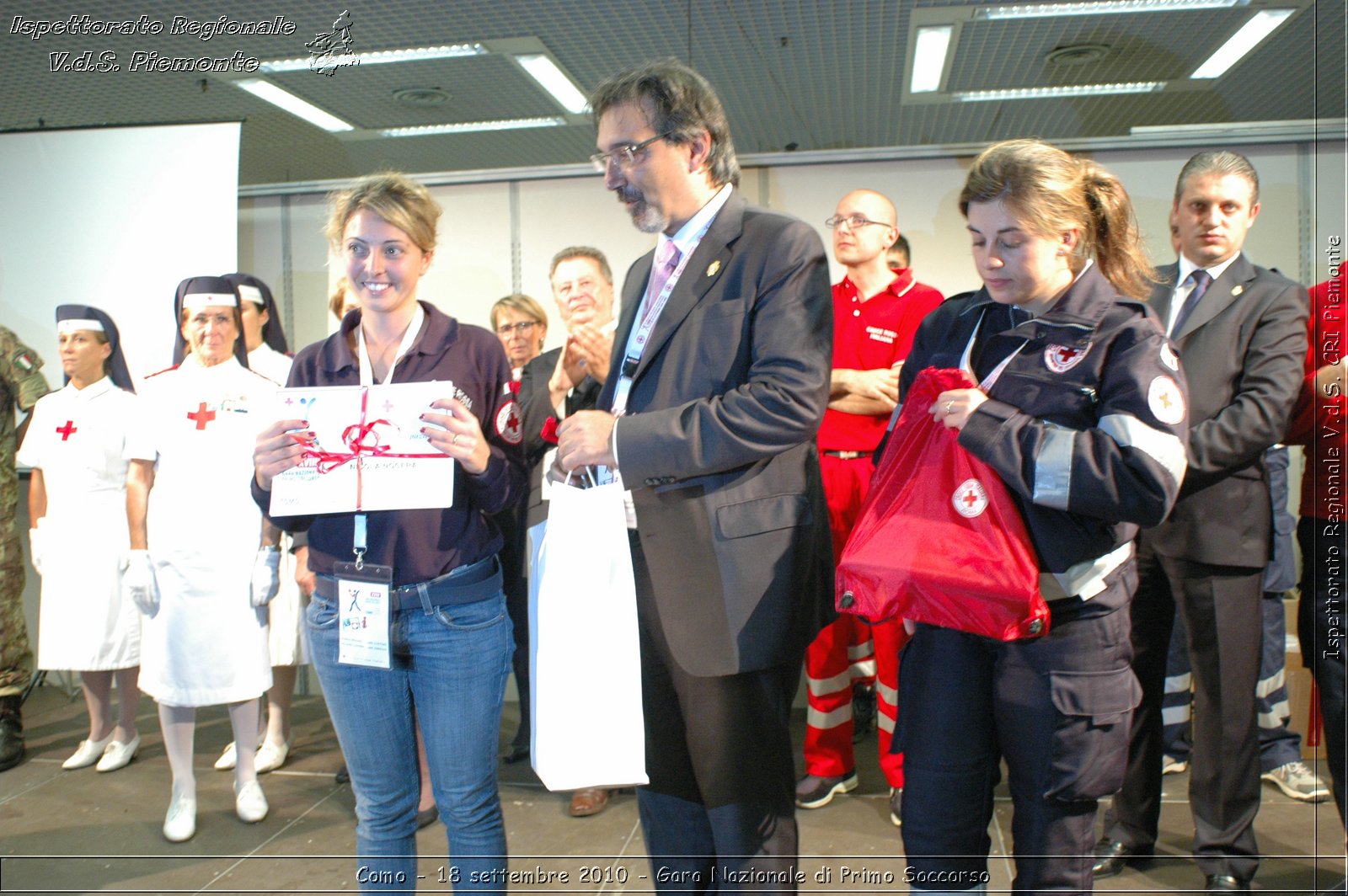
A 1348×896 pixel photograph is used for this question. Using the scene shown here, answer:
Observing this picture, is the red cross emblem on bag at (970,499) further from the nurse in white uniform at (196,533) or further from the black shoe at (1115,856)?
the nurse in white uniform at (196,533)

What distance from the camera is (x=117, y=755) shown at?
3539 mm

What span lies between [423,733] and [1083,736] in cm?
123

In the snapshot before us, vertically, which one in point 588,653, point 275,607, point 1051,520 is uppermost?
point 1051,520

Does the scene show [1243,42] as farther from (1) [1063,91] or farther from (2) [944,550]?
(2) [944,550]

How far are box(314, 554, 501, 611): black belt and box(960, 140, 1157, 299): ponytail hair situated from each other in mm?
1202

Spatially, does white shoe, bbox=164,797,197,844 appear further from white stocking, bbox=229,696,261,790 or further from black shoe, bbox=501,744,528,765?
black shoe, bbox=501,744,528,765

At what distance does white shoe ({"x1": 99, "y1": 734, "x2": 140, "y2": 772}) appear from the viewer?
138 inches

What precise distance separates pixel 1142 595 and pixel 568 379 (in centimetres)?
168

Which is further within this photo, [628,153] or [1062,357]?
[628,153]

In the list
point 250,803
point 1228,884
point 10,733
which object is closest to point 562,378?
point 250,803

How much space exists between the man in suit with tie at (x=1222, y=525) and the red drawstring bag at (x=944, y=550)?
1.20m

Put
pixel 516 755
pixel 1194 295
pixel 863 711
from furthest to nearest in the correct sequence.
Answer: pixel 863 711
pixel 516 755
pixel 1194 295

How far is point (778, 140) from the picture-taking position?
6367 millimetres

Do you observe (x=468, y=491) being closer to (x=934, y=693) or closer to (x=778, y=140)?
(x=934, y=693)
